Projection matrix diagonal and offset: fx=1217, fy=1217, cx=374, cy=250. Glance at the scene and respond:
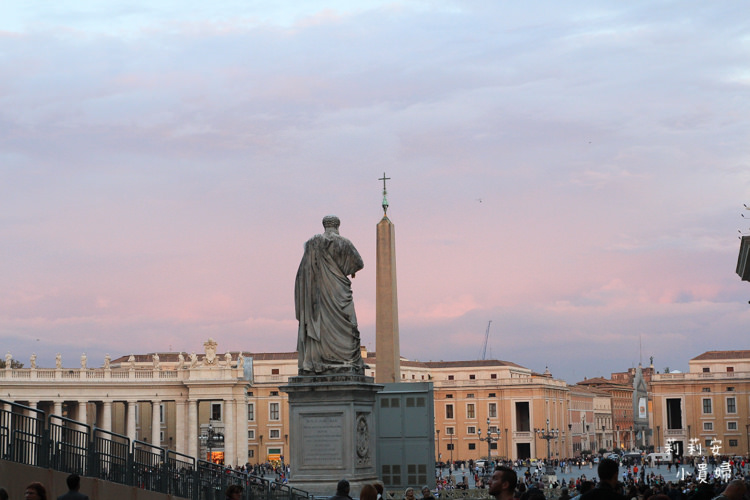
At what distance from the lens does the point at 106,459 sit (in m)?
17.1

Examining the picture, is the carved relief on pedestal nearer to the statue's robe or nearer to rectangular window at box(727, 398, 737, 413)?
the statue's robe

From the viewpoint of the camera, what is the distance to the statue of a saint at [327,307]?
785 inches

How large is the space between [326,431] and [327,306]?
6.65 ft

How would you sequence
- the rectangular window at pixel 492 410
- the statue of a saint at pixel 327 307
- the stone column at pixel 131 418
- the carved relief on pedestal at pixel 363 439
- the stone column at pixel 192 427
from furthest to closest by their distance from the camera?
the rectangular window at pixel 492 410, the stone column at pixel 192 427, the stone column at pixel 131 418, the statue of a saint at pixel 327 307, the carved relief on pedestal at pixel 363 439

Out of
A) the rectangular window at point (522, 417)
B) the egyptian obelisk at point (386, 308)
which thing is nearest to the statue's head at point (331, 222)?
the egyptian obelisk at point (386, 308)

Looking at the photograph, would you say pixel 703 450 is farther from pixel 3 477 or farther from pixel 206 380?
pixel 3 477

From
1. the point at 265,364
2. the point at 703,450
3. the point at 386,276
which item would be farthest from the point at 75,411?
the point at 386,276

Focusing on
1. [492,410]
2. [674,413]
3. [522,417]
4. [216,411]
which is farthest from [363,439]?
[674,413]

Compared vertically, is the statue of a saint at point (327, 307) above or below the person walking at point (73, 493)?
above

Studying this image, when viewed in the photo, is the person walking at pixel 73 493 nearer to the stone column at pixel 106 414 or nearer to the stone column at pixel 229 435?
the stone column at pixel 106 414

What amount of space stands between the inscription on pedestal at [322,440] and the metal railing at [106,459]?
0.64 m

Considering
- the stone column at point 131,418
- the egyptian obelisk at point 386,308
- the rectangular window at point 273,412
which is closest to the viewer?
the egyptian obelisk at point 386,308

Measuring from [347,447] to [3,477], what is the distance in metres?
7.01

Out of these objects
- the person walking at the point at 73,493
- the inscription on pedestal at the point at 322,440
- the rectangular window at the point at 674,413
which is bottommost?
the person walking at the point at 73,493
